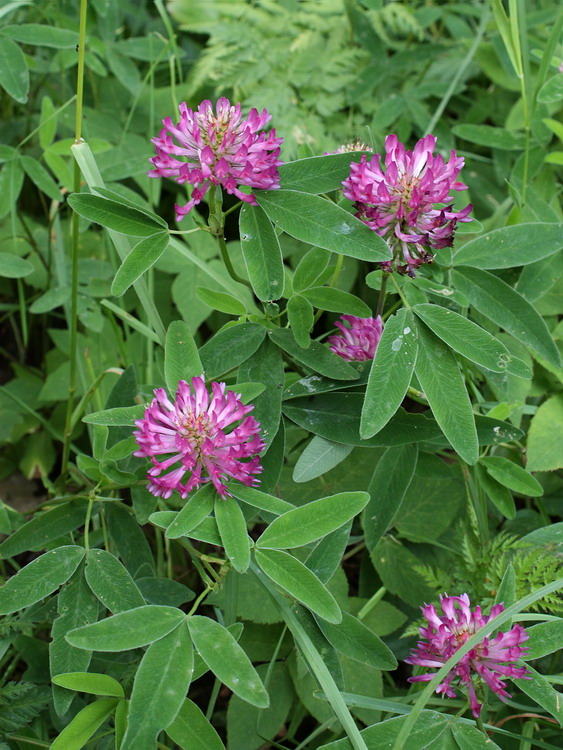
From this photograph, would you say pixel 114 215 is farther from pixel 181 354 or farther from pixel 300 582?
pixel 300 582

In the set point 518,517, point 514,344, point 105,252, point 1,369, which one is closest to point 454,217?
point 514,344

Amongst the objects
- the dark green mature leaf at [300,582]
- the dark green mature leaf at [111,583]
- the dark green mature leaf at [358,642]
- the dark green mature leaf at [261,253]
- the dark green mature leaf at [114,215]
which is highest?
the dark green mature leaf at [114,215]

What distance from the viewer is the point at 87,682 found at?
1.10m

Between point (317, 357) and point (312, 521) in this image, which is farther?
point (317, 357)

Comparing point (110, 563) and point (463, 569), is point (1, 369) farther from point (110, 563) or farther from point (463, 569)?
point (463, 569)

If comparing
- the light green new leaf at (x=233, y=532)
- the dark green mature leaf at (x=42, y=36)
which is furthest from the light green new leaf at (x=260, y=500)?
the dark green mature leaf at (x=42, y=36)

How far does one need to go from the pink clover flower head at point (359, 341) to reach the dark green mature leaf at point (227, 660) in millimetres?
536

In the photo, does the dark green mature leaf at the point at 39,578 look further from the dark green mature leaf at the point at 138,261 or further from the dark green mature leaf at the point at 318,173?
the dark green mature leaf at the point at 318,173

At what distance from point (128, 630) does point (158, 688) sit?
87 mm

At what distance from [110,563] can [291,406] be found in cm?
40

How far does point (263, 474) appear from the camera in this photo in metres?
1.27

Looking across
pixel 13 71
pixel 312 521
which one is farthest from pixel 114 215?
pixel 13 71

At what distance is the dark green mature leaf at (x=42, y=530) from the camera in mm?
1295

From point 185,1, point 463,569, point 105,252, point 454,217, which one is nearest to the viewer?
point 454,217
